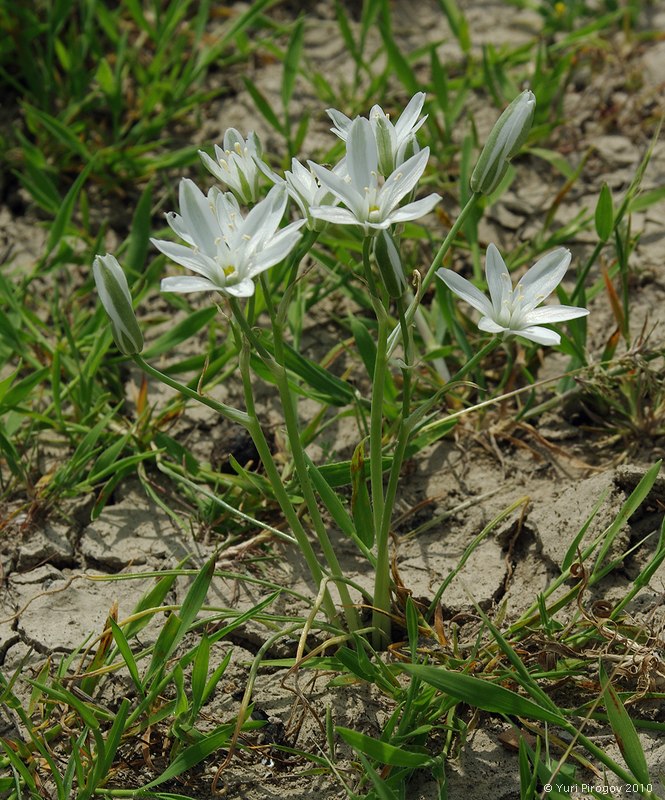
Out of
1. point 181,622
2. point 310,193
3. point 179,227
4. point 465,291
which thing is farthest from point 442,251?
point 181,622

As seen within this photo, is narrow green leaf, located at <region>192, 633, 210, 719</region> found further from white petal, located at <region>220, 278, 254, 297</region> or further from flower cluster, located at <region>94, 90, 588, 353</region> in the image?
white petal, located at <region>220, 278, 254, 297</region>

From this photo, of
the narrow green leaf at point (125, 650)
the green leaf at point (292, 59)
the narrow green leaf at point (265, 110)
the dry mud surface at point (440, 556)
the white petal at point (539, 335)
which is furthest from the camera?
the green leaf at point (292, 59)

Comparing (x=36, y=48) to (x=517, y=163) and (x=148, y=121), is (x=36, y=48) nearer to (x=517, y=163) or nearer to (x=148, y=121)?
(x=148, y=121)

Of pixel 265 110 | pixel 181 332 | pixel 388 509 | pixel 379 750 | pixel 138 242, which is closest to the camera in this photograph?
pixel 379 750

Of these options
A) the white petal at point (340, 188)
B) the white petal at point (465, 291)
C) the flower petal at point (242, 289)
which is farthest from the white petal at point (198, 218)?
the white petal at point (465, 291)

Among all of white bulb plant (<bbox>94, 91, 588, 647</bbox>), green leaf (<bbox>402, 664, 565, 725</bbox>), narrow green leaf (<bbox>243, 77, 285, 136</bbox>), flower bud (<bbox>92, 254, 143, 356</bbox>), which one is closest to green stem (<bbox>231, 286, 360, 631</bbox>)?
white bulb plant (<bbox>94, 91, 588, 647</bbox>)

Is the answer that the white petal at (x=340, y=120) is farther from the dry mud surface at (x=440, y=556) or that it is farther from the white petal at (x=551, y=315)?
the dry mud surface at (x=440, y=556)

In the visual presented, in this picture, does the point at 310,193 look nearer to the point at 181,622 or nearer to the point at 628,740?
the point at 181,622
